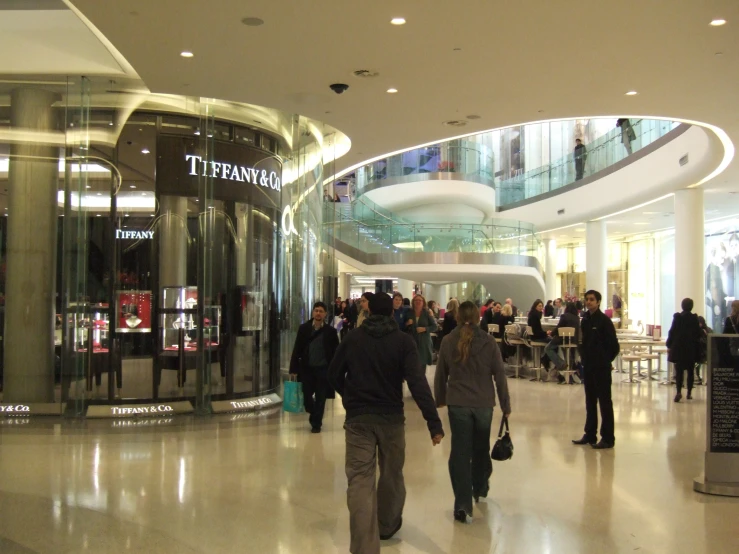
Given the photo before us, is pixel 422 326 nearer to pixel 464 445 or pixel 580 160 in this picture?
pixel 464 445

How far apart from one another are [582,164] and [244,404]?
1572 centimetres

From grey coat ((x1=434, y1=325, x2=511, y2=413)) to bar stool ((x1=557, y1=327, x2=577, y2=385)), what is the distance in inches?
307

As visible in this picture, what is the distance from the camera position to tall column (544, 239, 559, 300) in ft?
88.8

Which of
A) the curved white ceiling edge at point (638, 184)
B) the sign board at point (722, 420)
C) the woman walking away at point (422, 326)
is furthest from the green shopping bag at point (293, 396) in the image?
the curved white ceiling edge at point (638, 184)

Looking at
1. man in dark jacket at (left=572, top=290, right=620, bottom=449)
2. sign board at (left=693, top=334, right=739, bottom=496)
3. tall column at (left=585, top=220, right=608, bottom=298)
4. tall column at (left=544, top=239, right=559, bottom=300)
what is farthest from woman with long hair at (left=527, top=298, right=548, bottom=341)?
tall column at (left=544, top=239, right=559, bottom=300)

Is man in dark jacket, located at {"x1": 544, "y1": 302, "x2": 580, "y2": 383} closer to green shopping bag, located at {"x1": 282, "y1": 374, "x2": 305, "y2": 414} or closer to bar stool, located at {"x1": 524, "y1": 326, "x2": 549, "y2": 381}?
bar stool, located at {"x1": 524, "y1": 326, "x2": 549, "y2": 381}

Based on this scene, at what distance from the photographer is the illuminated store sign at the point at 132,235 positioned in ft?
30.7

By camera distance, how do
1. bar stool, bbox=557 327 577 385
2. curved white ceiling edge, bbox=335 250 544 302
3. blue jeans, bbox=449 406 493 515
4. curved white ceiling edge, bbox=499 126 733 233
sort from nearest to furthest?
blue jeans, bbox=449 406 493 515
bar stool, bbox=557 327 577 385
curved white ceiling edge, bbox=499 126 733 233
curved white ceiling edge, bbox=335 250 544 302

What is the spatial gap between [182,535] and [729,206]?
17679mm

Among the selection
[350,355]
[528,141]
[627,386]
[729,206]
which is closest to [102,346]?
[350,355]

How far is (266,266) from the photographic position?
34.5 ft

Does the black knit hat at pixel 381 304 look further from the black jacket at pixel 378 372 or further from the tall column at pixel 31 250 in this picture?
the tall column at pixel 31 250

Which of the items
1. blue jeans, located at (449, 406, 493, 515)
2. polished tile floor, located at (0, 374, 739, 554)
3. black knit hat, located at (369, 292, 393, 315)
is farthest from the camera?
blue jeans, located at (449, 406, 493, 515)

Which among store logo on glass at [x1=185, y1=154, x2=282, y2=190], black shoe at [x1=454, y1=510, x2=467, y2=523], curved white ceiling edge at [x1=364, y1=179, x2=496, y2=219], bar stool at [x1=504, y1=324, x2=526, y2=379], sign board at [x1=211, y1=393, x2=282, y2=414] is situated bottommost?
black shoe at [x1=454, y1=510, x2=467, y2=523]
